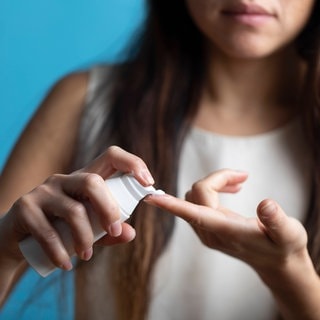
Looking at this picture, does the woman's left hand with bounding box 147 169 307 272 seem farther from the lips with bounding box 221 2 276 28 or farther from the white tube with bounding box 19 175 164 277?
the lips with bounding box 221 2 276 28

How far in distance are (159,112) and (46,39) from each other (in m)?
0.38

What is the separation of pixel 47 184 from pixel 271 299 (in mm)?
368

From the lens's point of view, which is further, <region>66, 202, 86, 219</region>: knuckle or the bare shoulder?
the bare shoulder

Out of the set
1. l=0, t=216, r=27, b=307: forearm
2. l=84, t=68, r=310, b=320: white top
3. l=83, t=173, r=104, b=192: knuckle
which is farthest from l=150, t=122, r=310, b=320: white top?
l=83, t=173, r=104, b=192: knuckle

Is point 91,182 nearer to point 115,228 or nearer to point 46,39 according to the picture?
point 115,228

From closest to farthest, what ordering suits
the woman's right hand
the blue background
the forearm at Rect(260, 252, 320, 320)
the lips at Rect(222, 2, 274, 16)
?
1. the woman's right hand
2. the forearm at Rect(260, 252, 320, 320)
3. the lips at Rect(222, 2, 274, 16)
4. the blue background

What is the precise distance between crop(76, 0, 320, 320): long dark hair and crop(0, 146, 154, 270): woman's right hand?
0.88 ft

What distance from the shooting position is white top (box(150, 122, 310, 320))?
754mm

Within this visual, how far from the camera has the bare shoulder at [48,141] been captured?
78cm

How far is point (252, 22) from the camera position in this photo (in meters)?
0.68

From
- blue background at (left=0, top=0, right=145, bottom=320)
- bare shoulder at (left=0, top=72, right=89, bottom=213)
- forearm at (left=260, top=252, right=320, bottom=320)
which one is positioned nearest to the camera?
forearm at (left=260, top=252, right=320, bottom=320)

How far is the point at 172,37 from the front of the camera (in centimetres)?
83

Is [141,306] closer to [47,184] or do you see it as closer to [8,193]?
[8,193]

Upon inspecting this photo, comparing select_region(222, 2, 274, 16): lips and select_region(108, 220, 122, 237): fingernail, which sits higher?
select_region(222, 2, 274, 16): lips
